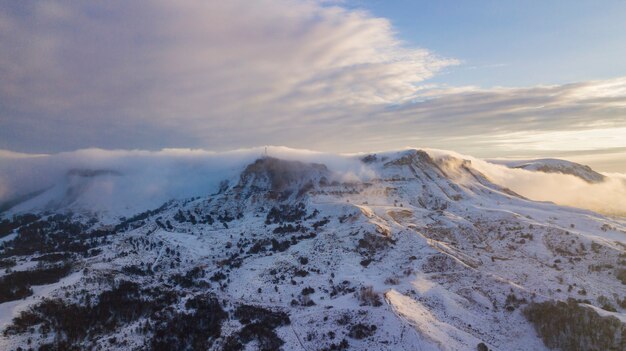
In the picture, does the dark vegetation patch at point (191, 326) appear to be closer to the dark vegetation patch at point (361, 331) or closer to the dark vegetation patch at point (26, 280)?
the dark vegetation patch at point (361, 331)

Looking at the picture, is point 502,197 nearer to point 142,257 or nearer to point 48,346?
point 142,257

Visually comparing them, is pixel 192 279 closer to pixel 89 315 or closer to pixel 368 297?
pixel 89 315

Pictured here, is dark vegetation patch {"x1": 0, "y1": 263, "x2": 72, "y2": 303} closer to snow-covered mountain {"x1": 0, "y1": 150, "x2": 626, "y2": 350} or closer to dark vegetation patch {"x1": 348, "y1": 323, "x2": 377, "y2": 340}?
snow-covered mountain {"x1": 0, "y1": 150, "x2": 626, "y2": 350}

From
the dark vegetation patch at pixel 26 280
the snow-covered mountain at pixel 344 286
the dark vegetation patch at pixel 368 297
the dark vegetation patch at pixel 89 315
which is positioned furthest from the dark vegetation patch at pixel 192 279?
the dark vegetation patch at pixel 368 297

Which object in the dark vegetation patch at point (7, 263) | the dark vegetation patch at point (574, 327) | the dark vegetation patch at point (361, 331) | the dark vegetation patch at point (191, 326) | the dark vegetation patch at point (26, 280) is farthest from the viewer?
the dark vegetation patch at point (7, 263)

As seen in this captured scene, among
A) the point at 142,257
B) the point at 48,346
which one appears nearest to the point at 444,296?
the point at 48,346

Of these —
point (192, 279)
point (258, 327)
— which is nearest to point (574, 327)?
point (258, 327)
